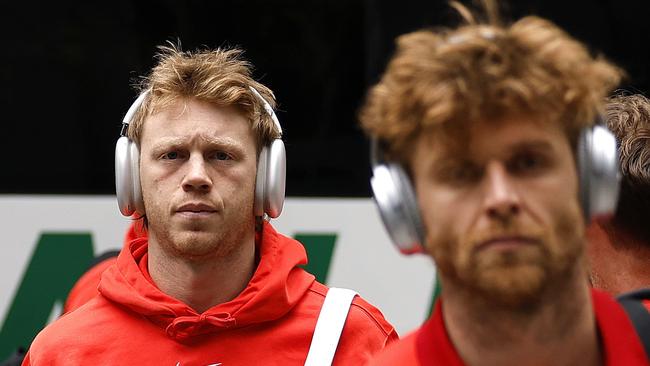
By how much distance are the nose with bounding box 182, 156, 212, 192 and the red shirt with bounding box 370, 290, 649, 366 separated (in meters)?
0.98

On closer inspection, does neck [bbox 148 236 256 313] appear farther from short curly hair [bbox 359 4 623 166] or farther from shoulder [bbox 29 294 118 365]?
short curly hair [bbox 359 4 623 166]

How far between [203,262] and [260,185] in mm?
254

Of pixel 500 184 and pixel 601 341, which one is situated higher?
pixel 500 184

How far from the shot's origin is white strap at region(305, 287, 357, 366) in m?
3.23

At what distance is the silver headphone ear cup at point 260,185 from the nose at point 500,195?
126 cm

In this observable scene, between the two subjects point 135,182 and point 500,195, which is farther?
point 135,182

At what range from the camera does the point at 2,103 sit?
539 cm

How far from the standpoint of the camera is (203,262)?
11.1 ft

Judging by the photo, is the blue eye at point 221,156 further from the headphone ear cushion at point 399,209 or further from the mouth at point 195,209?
the headphone ear cushion at point 399,209

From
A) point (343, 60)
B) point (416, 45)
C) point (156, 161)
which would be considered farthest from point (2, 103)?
point (416, 45)

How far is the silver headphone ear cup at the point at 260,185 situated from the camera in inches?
133

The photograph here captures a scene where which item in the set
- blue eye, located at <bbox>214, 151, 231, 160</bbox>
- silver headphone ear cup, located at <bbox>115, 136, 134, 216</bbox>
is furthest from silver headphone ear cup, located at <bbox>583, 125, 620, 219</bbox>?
silver headphone ear cup, located at <bbox>115, 136, 134, 216</bbox>

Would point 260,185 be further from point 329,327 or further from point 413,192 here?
point 413,192

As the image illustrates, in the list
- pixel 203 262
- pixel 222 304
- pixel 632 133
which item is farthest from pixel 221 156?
pixel 632 133
